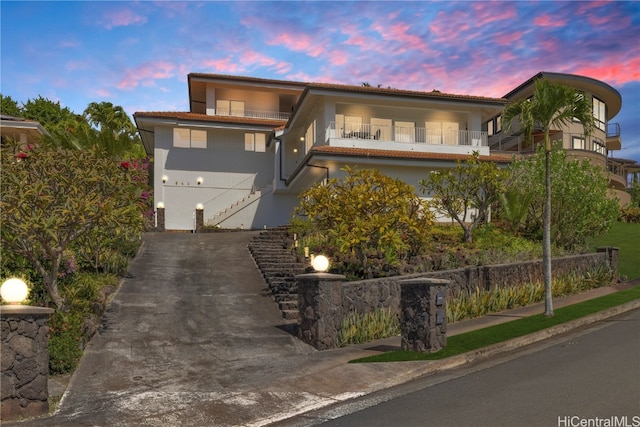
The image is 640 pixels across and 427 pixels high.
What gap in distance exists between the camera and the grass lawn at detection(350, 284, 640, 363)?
35.7ft

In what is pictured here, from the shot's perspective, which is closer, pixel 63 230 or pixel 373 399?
pixel 373 399

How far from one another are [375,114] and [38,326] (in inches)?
973

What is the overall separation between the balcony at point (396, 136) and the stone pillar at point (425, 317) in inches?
678

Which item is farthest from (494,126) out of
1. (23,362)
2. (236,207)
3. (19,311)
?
(23,362)

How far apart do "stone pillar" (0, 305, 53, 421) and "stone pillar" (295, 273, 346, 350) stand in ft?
18.9

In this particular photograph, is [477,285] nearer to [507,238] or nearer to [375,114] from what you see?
[507,238]

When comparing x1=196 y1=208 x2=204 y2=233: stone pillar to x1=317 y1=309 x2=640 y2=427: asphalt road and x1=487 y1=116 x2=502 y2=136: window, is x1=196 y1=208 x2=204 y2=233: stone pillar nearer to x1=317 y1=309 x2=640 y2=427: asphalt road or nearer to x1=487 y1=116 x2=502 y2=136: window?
x1=317 y1=309 x2=640 y2=427: asphalt road

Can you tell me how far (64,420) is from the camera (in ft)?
24.5

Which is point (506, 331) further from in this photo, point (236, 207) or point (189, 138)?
point (189, 138)

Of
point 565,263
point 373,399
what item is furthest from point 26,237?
point 565,263

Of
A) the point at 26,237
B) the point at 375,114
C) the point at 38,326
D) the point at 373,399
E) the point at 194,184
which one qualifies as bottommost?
the point at 373,399

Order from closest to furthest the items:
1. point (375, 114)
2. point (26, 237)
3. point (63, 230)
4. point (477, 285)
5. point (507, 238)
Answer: point (26, 237)
point (63, 230)
point (477, 285)
point (507, 238)
point (375, 114)

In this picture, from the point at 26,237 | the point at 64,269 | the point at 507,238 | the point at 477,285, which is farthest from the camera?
the point at 507,238

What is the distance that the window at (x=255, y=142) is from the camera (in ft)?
123
